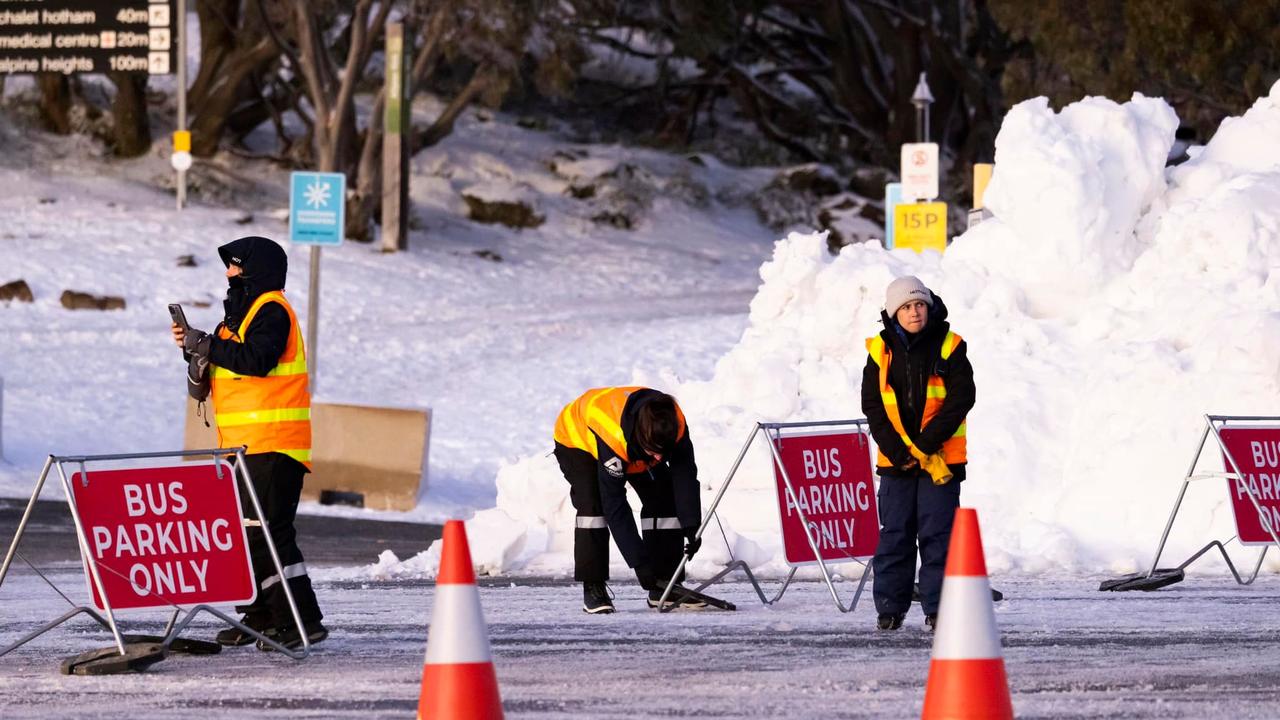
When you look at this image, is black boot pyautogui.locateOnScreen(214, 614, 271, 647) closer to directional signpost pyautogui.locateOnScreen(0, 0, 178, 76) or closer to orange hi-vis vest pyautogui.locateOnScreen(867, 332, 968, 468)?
orange hi-vis vest pyautogui.locateOnScreen(867, 332, 968, 468)

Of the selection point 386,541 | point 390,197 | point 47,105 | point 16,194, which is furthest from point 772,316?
point 47,105

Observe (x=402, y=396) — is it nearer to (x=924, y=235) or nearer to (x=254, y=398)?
(x=924, y=235)

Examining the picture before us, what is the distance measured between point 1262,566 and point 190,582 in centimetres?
680

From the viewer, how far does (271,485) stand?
850cm

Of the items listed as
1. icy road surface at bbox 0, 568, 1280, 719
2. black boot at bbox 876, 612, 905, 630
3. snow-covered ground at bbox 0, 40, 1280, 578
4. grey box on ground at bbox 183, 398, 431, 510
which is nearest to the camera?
icy road surface at bbox 0, 568, 1280, 719

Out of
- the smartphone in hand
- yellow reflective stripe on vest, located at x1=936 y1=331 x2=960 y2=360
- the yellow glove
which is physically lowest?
the yellow glove

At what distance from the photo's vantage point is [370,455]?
57.1 feet

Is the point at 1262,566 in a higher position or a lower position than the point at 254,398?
lower

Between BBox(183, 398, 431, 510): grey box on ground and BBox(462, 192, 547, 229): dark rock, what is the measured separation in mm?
18930

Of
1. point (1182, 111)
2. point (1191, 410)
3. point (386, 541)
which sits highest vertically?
point (1182, 111)

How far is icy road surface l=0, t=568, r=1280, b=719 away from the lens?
715 cm

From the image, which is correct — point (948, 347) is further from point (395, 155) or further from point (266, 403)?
point (395, 155)

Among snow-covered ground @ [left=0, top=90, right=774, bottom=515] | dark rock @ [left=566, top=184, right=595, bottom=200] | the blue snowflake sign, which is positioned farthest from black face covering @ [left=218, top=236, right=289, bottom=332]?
dark rock @ [left=566, top=184, right=595, bottom=200]

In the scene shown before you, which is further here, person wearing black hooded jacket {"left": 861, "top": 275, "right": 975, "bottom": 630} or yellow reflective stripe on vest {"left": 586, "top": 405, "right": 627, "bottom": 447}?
yellow reflective stripe on vest {"left": 586, "top": 405, "right": 627, "bottom": 447}
